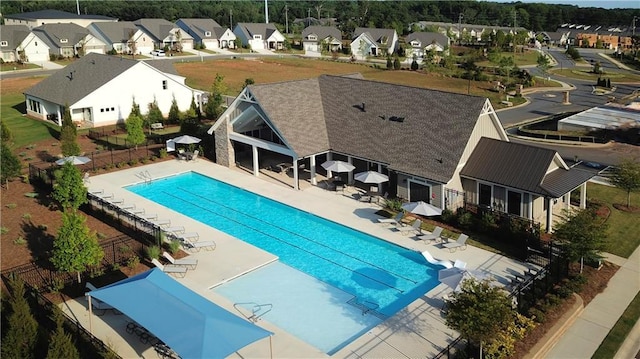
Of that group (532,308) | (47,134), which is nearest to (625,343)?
(532,308)

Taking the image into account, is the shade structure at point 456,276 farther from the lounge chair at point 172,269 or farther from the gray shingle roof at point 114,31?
the gray shingle roof at point 114,31

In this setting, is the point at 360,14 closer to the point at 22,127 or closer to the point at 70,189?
the point at 22,127

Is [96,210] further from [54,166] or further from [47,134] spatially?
[47,134]

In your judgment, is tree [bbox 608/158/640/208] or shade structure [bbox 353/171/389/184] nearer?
tree [bbox 608/158/640/208]

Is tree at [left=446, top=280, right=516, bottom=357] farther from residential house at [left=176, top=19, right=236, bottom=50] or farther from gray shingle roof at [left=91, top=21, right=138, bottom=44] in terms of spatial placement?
residential house at [left=176, top=19, right=236, bottom=50]

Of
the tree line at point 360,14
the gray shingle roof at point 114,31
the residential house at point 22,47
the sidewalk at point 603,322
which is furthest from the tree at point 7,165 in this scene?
the tree line at point 360,14

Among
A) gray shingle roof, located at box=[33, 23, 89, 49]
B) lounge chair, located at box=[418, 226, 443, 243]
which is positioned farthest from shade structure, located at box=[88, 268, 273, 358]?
gray shingle roof, located at box=[33, 23, 89, 49]
